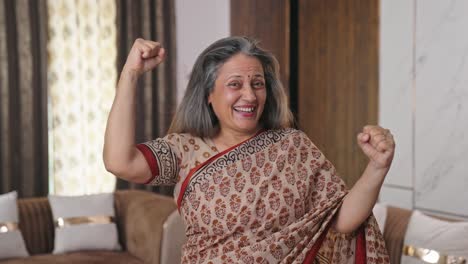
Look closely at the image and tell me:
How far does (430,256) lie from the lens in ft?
8.82

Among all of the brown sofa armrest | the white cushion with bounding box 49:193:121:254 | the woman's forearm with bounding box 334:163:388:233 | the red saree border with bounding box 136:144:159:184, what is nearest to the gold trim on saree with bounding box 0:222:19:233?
the white cushion with bounding box 49:193:121:254

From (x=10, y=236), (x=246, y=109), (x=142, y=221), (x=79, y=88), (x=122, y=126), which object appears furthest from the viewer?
(x=79, y=88)

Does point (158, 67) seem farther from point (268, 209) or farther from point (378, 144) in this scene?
point (378, 144)

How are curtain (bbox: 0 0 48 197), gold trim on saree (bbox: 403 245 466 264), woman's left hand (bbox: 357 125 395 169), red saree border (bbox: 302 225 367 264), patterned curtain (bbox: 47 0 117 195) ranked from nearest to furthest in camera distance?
1. woman's left hand (bbox: 357 125 395 169)
2. red saree border (bbox: 302 225 367 264)
3. gold trim on saree (bbox: 403 245 466 264)
4. curtain (bbox: 0 0 48 197)
5. patterned curtain (bbox: 47 0 117 195)

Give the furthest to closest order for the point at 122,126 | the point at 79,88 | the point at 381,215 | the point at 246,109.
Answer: the point at 79,88, the point at 381,215, the point at 246,109, the point at 122,126

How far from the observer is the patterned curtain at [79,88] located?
15.9ft

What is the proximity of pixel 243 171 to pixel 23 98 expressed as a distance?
10.7 feet

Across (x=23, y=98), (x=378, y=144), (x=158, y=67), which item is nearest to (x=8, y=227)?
(x=23, y=98)

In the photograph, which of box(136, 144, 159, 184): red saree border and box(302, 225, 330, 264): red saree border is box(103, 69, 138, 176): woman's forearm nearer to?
box(136, 144, 159, 184): red saree border

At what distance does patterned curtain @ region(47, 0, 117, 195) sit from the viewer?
15.9 feet

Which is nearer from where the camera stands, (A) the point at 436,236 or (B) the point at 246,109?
(B) the point at 246,109

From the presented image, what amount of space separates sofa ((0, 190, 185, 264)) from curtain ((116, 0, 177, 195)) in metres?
0.98

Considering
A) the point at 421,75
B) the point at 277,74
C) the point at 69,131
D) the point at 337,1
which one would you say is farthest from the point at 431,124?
the point at 69,131

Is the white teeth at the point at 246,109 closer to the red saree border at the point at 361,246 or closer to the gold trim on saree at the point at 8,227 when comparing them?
the red saree border at the point at 361,246
